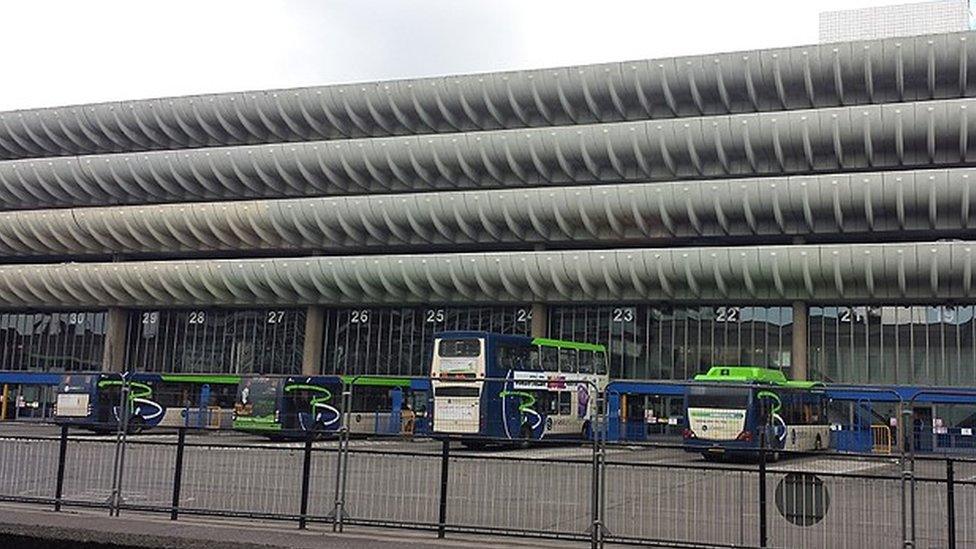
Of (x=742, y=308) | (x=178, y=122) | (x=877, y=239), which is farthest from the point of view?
(x=178, y=122)

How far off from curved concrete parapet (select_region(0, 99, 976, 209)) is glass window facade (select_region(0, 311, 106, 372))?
763 centimetres

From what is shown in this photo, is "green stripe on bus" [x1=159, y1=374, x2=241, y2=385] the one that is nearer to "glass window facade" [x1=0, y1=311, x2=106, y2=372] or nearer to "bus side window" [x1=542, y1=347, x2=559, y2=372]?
"bus side window" [x1=542, y1=347, x2=559, y2=372]

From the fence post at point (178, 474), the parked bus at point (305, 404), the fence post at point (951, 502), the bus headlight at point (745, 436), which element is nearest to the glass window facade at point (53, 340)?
the parked bus at point (305, 404)

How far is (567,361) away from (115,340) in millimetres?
35575

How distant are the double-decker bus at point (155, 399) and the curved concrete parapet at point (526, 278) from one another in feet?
35.9

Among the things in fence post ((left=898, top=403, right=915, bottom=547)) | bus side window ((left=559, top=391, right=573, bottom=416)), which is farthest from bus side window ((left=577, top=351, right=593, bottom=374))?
fence post ((left=898, top=403, right=915, bottom=547))

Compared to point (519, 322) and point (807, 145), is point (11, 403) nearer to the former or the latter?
point (519, 322)

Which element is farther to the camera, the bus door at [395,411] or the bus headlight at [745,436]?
the bus door at [395,411]

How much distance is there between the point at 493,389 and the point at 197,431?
1823 centimetres

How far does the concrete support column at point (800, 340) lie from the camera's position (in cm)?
4819

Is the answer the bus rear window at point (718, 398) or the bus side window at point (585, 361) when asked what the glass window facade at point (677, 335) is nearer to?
the bus side window at point (585, 361)

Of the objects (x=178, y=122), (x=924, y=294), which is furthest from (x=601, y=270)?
(x=178, y=122)

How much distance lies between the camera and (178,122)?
2315 inches

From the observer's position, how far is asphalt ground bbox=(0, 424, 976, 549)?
11109mm
